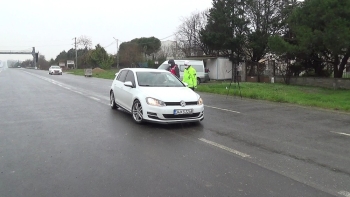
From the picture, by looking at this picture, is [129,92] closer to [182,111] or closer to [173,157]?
[182,111]

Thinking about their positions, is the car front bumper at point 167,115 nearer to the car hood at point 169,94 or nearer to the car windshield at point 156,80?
the car hood at point 169,94

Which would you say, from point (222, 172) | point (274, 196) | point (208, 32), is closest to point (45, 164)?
point (222, 172)

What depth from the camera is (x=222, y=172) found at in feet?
15.1

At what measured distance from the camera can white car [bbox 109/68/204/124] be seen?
7406mm

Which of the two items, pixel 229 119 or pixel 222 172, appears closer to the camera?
pixel 222 172

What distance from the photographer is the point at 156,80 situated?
8.91m

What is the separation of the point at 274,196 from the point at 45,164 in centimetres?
349

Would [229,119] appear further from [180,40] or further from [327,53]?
[180,40]

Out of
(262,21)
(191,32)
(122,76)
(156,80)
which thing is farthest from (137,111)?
(191,32)

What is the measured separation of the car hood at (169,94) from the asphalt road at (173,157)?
2.38 ft

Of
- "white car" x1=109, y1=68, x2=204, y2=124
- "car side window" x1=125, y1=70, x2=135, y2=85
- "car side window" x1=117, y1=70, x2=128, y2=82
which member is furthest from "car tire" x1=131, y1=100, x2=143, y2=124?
"car side window" x1=117, y1=70, x2=128, y2=82

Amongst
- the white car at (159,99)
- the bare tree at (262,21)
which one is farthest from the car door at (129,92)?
the bare tree at (262,21)

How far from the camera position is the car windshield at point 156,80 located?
28.5ft

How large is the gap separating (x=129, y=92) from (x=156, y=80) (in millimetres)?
845
